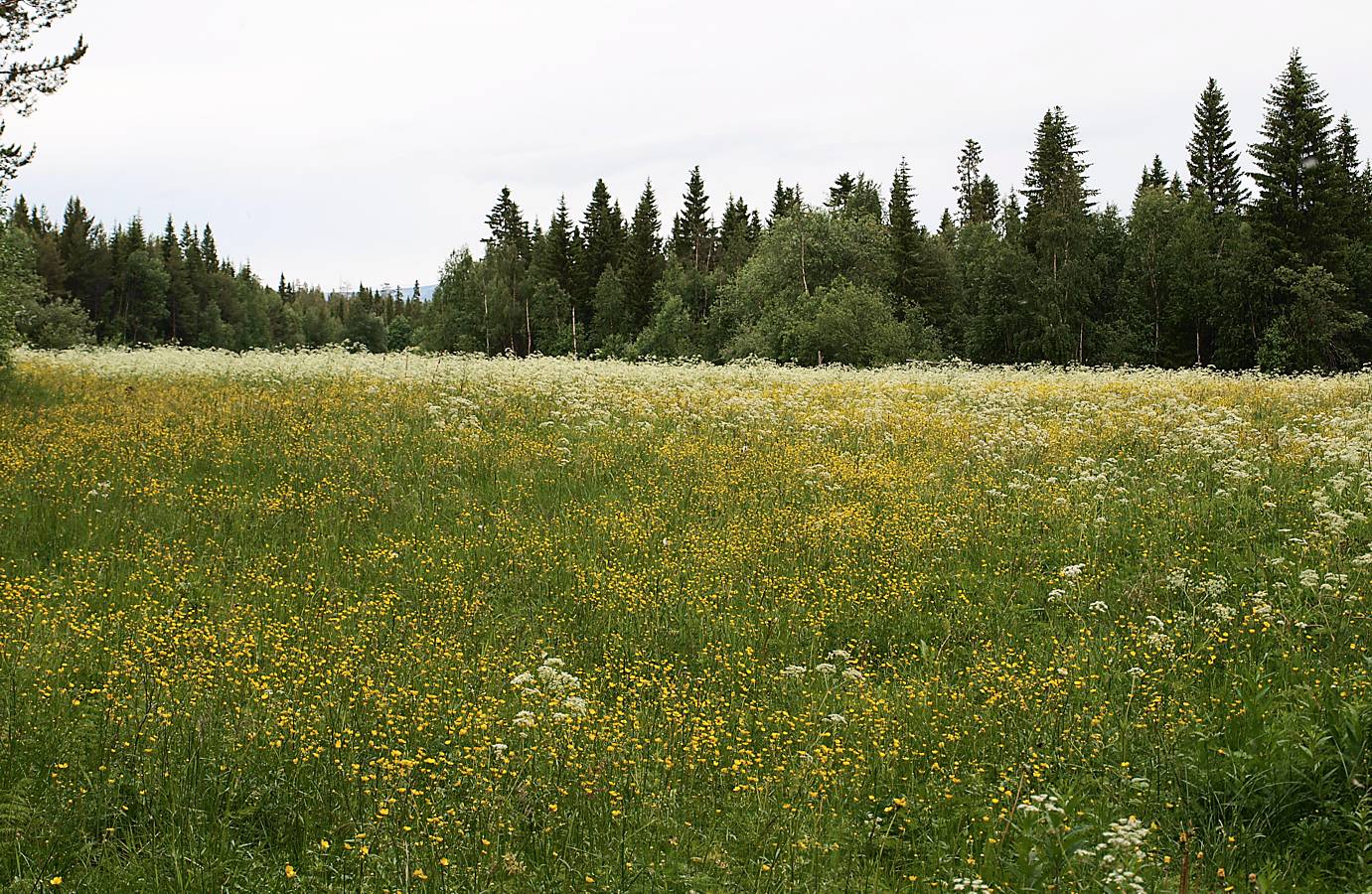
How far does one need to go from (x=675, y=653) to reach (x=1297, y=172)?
49131mm

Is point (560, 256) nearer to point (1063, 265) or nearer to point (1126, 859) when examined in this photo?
point (1063, 265)

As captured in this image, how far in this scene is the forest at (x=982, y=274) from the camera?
42.3 meters

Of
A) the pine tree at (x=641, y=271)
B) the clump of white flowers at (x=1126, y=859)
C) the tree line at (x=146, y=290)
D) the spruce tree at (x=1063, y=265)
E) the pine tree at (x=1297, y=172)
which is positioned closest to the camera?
the clump of white flowers at (x=1126, y=859)

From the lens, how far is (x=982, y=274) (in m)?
55.2

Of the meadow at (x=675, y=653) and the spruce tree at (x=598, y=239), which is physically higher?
the spruce tree at (x=598, y=239)

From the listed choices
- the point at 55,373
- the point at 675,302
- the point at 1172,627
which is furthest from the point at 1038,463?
the point at 675,302

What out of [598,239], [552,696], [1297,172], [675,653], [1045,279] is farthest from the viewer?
[598,239]

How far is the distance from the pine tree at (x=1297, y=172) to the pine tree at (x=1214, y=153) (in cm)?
1619

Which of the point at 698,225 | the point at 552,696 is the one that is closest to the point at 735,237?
the point at 698,225

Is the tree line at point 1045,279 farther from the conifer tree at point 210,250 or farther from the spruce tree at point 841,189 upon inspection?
the conifer tree at point 210,250

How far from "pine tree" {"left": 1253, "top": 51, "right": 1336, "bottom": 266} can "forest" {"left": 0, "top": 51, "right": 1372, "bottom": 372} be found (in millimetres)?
96

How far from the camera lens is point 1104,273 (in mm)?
53094

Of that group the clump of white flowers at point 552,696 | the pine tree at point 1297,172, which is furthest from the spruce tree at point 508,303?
the clump of white flowers at point 552,696

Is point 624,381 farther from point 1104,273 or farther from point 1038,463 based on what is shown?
point 1104,273
